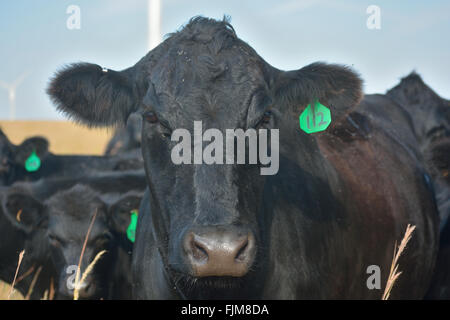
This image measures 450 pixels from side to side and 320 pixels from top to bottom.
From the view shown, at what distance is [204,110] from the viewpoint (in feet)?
11.9

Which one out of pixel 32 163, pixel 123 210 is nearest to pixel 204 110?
pixel 123 210

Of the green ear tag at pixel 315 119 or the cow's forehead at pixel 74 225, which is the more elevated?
the green ear tag at pixel 315 119

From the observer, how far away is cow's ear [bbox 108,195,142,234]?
266 inches

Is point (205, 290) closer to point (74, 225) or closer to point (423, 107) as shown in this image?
point (74, 225)

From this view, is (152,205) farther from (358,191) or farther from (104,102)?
(358,191)

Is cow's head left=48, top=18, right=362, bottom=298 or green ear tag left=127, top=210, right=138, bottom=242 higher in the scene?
cow's head left=48, top=18, right=362, bottom=298

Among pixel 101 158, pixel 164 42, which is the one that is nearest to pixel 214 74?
pixel 164 42

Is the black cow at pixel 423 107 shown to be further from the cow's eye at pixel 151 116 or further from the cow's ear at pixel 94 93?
the cow's eye at pixel 151 116

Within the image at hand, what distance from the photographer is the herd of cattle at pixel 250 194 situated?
3.47 metres

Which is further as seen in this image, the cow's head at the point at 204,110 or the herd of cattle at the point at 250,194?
the herd of cattle at the point at 250,194

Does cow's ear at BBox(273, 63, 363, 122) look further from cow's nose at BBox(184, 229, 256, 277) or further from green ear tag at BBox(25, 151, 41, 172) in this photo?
green ear tag at BBox(25, 151, 41, 172)

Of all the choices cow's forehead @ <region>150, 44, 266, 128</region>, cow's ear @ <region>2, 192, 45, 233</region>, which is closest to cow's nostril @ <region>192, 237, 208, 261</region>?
cow's forehead @ <region>150, 44, 266, 128</region>

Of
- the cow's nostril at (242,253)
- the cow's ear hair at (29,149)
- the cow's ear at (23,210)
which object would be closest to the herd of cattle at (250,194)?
the cow's nostril at (242,253)

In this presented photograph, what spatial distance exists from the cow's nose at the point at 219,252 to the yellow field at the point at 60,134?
132 feet
